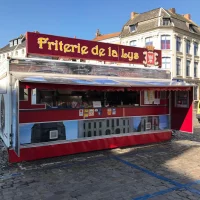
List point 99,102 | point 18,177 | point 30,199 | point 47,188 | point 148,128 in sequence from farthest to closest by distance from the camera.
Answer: point 148,128 < point 99,102 < point 18,177 < point 47,188 < point 30,199

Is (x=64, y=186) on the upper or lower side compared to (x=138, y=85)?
lower

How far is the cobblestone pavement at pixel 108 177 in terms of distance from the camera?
16.0ft

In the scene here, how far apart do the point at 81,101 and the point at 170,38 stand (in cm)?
2847

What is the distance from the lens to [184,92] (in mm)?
9812

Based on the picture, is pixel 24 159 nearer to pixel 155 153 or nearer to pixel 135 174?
pixel 135 174

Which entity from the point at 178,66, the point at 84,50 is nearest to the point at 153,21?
the point at 178,66

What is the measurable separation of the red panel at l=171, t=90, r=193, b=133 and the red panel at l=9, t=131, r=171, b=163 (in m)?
0.67

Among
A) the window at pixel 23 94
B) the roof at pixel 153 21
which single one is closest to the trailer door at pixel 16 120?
the window at pixel 23 94

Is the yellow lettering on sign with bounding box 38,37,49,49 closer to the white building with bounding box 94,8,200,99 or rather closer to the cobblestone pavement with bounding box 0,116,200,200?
the cobblestone pavement with bounding box 0,116,200,200

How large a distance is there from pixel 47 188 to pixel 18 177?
1087mm

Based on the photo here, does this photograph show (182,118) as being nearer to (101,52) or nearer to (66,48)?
(101,52)

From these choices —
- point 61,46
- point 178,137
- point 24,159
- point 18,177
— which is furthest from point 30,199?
point 178,137

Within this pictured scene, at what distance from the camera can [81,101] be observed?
27.1ft

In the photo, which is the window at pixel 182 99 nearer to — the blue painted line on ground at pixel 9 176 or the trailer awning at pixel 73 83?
the trailer awning at pixel 73 83
